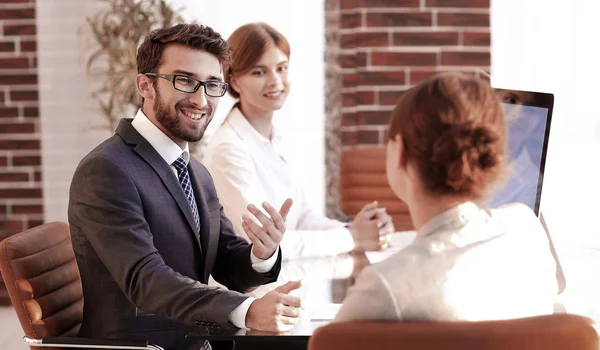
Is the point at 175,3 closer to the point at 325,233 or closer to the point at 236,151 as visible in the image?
the point at 236,151

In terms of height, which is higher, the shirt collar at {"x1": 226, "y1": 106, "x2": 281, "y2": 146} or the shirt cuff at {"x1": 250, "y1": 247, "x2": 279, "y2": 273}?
the shirt collar at {"x1": 226, "y1": 106, "x2": 281, "y2": 146}

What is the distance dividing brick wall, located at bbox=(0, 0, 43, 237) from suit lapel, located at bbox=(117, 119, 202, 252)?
9.38ft

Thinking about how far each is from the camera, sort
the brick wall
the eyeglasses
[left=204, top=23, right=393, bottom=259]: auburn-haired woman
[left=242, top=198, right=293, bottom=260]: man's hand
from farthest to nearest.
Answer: the brick wall, [left=204, top=23, right=393, bottom=259]: auburn-haired woman, the eyeglasses, [left=242, top=198, right=293, bottom=260]: man's hand

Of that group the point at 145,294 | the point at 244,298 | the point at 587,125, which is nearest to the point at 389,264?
the point at 244,298

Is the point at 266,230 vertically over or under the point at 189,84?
under

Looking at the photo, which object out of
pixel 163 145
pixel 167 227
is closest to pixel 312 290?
pixel 167 227

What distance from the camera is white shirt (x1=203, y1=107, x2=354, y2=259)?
263cm

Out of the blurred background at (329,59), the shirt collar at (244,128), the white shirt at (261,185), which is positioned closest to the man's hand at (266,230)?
the white shirt at (261,185)

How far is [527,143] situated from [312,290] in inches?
27.7

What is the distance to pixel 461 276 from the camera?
48.8 inches

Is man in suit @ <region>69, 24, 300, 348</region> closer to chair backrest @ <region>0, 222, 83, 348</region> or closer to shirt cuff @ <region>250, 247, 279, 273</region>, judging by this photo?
shirt cuff @ <region>250, 247, 279, 273</region>

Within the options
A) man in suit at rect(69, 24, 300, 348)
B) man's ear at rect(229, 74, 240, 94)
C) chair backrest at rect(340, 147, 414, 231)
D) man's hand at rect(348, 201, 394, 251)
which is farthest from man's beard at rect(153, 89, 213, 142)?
chair backrest at rect(340, 147, 414, 231)

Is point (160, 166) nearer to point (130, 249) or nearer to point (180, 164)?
point (180, 164)

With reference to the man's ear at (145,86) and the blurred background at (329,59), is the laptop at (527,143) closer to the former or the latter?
the man's ear at (145,86)
